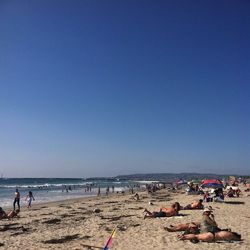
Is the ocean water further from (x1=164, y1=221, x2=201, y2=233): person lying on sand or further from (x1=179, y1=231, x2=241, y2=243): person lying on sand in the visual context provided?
(x1=179, y1=231, x2=241, y2=243): person lying on sand

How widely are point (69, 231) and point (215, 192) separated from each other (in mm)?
14552

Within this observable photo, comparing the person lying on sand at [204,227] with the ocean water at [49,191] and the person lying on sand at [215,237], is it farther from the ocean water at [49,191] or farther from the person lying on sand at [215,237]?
the ocean water at [49,191]

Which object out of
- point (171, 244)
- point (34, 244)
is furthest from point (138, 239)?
point (34, 244)

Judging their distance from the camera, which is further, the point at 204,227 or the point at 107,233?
the point at 107,233

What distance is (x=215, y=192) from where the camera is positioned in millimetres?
26547

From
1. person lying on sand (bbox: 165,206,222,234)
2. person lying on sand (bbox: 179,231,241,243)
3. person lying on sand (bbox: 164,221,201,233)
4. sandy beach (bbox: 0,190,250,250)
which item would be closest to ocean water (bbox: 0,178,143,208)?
sandy beach (bbox: 0,190,250,250)

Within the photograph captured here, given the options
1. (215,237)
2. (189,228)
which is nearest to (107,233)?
(189,228)

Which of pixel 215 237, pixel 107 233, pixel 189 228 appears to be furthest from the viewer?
pixel 107 233

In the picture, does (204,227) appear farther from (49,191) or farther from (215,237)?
(49,191)

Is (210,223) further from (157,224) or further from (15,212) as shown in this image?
(15,212)

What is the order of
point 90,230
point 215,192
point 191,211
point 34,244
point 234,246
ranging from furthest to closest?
point 215,192, point 191,211, point 90,230, point 34,244, point 234,246

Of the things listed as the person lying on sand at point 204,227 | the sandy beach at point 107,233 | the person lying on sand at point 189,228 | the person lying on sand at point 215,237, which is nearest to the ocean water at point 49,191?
the sandy beach at point 107,233

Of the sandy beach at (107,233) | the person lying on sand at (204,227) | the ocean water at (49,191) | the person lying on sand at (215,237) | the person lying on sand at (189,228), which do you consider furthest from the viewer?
the ocean water at (49,191)

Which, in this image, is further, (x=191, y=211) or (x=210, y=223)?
(x=191, y=211)
